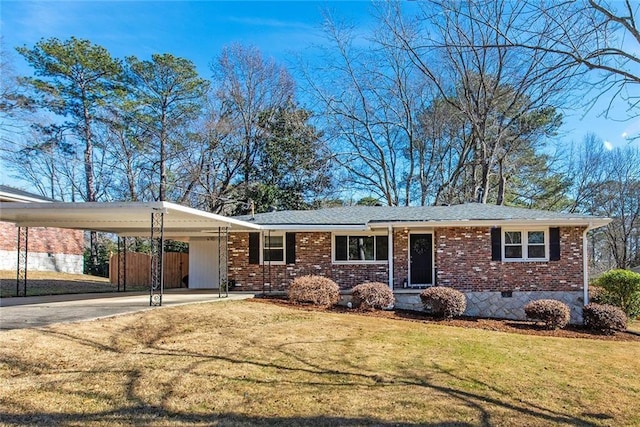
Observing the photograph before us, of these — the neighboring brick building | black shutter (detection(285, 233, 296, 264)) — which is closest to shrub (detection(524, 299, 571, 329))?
black shutter (detection(285, 233, 296, 264))

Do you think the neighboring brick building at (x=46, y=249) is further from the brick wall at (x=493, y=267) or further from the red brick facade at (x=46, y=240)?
the brick wall at (x=493, y=267)

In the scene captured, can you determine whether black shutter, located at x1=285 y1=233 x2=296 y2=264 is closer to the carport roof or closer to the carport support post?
the carport roof

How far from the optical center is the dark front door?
1581cm

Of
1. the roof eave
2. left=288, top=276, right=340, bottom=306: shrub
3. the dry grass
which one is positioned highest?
the roof eave

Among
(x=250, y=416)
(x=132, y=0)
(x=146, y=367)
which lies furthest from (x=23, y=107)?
(x=250, y=416)

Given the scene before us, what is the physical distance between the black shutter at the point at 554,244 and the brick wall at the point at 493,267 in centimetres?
13

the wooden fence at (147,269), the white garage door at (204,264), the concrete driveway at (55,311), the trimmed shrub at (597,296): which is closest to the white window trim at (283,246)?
the white garage door at (204,264)

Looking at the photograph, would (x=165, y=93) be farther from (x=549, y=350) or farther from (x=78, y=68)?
(x=549, y=350)

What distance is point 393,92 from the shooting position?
27312mm

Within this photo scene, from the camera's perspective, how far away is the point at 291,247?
1622cm

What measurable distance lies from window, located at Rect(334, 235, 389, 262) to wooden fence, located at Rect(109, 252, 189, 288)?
375 inches

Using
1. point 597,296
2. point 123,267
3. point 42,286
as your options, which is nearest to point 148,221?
point 42,286

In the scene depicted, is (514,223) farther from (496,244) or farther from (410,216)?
(410,216)

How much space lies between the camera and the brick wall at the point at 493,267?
14602 millimetres
